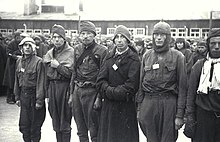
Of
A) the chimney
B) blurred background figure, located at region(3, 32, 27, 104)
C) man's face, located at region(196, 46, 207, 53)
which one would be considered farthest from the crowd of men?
the chimney

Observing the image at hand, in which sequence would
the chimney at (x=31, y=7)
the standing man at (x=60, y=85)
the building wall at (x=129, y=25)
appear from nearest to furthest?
the standing man at (x=60, y=85) < the building wall at (x=129, y=25) < the chimney at (x=31, y=7)

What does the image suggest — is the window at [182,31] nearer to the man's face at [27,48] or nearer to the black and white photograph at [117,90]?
the black and white photograph at [117,90]

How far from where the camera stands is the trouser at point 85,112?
Answer: 611cm

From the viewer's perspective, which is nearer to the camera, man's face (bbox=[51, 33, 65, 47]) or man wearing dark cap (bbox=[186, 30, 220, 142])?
man wearing dark cap (bbox=[186, 30, 220, 142])

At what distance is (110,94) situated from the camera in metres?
5.42

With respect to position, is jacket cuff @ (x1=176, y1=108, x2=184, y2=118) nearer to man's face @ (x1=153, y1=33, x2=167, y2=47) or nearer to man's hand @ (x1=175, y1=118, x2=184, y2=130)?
man's hand @ (x1=175, y1=118, x2=184, y2=130)

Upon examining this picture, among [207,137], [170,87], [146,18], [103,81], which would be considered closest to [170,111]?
[170,87]

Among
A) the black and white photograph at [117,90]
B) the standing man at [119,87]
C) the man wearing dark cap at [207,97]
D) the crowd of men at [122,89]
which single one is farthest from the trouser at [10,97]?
the man wearing dark cap at [207,97]

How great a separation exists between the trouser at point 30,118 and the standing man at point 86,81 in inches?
31.9

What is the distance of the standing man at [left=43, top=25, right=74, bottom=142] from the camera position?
6.46 meters

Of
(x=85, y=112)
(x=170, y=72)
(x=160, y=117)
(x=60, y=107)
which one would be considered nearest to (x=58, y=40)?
(x=60, y=107)

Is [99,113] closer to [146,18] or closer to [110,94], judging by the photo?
[110,94]

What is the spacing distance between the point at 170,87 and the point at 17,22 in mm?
30238

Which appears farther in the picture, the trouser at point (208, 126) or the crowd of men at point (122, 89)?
the crowd of men at point (122, 89)
